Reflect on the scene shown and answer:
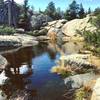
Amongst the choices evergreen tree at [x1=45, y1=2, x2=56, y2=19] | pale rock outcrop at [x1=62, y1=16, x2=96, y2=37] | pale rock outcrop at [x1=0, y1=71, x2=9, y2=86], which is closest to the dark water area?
pale rock outcrop at [x1=0, y1=71, x2=9, y2=86]

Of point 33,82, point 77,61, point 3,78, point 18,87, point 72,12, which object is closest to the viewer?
point 18,87

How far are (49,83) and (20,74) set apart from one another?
385 cm

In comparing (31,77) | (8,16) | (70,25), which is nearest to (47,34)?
(70,25)

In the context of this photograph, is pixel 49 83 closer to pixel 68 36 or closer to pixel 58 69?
pixel 58 69

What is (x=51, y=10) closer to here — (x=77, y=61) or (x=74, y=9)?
(x=74, y=9)

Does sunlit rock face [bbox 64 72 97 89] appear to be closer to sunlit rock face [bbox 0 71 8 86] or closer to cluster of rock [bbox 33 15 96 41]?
sunlit rock face [bbox 0 71 8 86]

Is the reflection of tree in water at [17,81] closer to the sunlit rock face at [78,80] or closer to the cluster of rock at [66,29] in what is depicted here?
the sunlit rock face at [78,80]

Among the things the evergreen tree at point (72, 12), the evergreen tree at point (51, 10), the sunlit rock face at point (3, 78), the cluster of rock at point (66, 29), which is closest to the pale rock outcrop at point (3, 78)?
the sunlit rock face at point (3, 78)

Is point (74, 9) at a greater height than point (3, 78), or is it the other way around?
point (74, 9)

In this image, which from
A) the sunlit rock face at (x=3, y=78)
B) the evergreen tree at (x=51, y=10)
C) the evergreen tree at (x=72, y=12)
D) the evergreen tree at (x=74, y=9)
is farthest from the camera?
the evergreen tree at (x=51, y=10)

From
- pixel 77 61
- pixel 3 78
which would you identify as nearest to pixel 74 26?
pixel 77 61

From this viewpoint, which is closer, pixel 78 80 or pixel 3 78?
pixel 78 80

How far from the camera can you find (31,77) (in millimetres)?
20812

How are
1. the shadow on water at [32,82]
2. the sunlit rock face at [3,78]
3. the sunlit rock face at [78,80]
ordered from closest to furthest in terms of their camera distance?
1. the shadow on water at [32,82]
2. the sunlit rock face at [78,80]
3. the sunlit rock face at [3,78]
